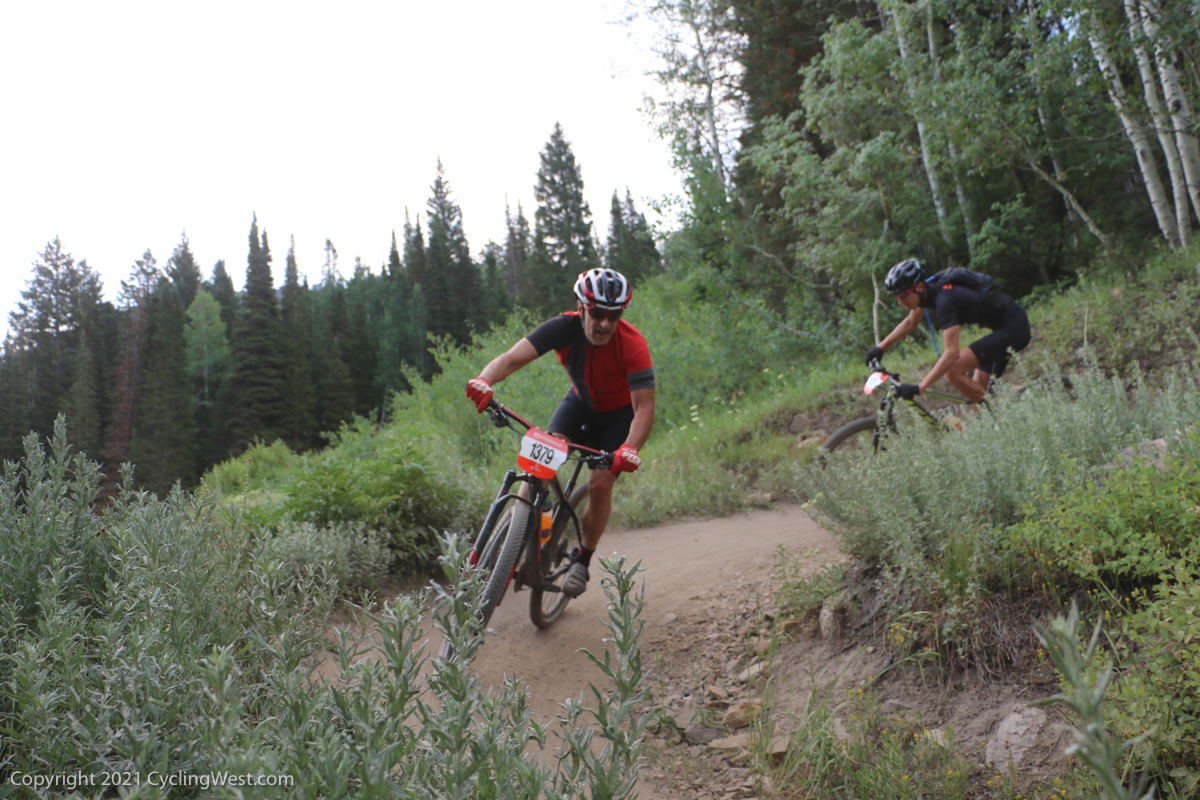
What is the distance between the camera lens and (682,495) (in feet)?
24.2

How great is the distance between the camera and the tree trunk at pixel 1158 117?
327 inches

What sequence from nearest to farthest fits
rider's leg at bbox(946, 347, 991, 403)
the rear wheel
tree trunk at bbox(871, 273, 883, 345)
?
1. the rear wheel
2. rider's leg at bbox(946, 347, 991, 403)
3. tree trunk at bbox(871, 273, 883, 345)

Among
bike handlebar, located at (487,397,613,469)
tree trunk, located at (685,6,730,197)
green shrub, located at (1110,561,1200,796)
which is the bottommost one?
green shrub, located at (1110,561,1200,796)

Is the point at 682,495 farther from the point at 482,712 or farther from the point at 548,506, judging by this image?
the point at 482,712

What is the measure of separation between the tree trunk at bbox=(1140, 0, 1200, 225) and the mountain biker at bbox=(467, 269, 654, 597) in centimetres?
826

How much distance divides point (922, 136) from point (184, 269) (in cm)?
7920

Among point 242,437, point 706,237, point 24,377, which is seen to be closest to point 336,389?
point 242,437

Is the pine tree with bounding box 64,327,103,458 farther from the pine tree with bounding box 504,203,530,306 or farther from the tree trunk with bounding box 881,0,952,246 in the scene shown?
the pine tree with bounding box 504,203,530,306

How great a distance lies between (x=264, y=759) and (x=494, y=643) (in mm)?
3379

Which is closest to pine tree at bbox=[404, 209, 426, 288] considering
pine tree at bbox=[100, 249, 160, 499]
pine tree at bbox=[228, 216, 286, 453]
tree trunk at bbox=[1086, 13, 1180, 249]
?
pine tree at bbox=[228, 216, 286, 453]

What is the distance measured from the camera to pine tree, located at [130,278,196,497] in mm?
33000

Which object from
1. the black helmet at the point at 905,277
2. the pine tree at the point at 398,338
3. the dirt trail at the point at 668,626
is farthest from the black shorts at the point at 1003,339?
the pine tree at the point at 398,338

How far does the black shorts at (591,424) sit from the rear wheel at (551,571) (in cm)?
37

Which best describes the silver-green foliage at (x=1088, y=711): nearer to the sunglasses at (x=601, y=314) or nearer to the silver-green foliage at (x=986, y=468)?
the silver-green foliage at (x=986, y=468)
